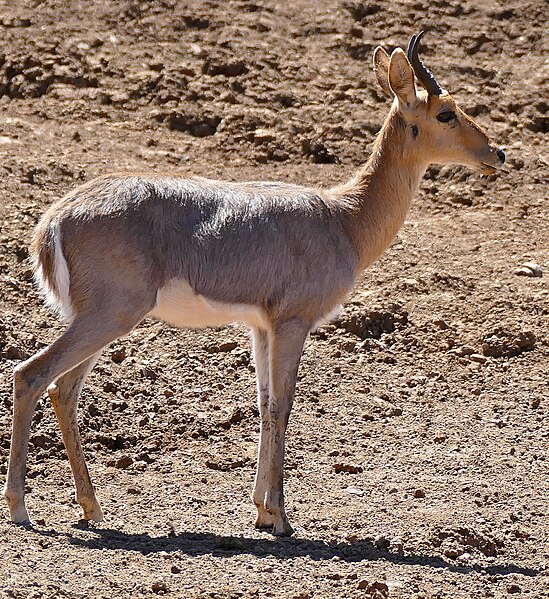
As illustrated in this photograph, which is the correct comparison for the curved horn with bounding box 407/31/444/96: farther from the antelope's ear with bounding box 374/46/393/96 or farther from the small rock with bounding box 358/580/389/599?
the small rock with bounding box 358/580/389/599

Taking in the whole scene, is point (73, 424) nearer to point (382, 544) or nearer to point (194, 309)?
point (194, 309)

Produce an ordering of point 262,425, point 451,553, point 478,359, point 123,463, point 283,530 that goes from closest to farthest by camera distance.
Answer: point 451,553, point 283,530, point 262,425, point 123,463, point 478,359

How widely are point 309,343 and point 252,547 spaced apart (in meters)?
4.05

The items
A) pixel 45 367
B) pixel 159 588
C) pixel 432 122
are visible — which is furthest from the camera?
pixel 432 122

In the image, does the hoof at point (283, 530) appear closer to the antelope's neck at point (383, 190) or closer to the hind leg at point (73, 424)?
the hind leg at point (73, 424)

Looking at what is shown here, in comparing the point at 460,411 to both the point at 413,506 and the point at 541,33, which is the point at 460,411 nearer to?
the point at 413,506

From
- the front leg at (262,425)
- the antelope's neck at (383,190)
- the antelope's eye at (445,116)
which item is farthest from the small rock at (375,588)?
the antelope's eye at (445,116)

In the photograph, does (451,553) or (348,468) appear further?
(348,468)

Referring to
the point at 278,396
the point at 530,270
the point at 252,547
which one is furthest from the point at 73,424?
the point at 530,270

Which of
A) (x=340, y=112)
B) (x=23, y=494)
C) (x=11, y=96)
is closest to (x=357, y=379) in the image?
(x=23, y=494)

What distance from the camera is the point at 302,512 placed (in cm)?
938

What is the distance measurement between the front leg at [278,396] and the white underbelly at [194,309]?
0.22 m

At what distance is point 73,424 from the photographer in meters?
8.97

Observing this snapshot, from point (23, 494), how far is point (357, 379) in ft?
13.9
